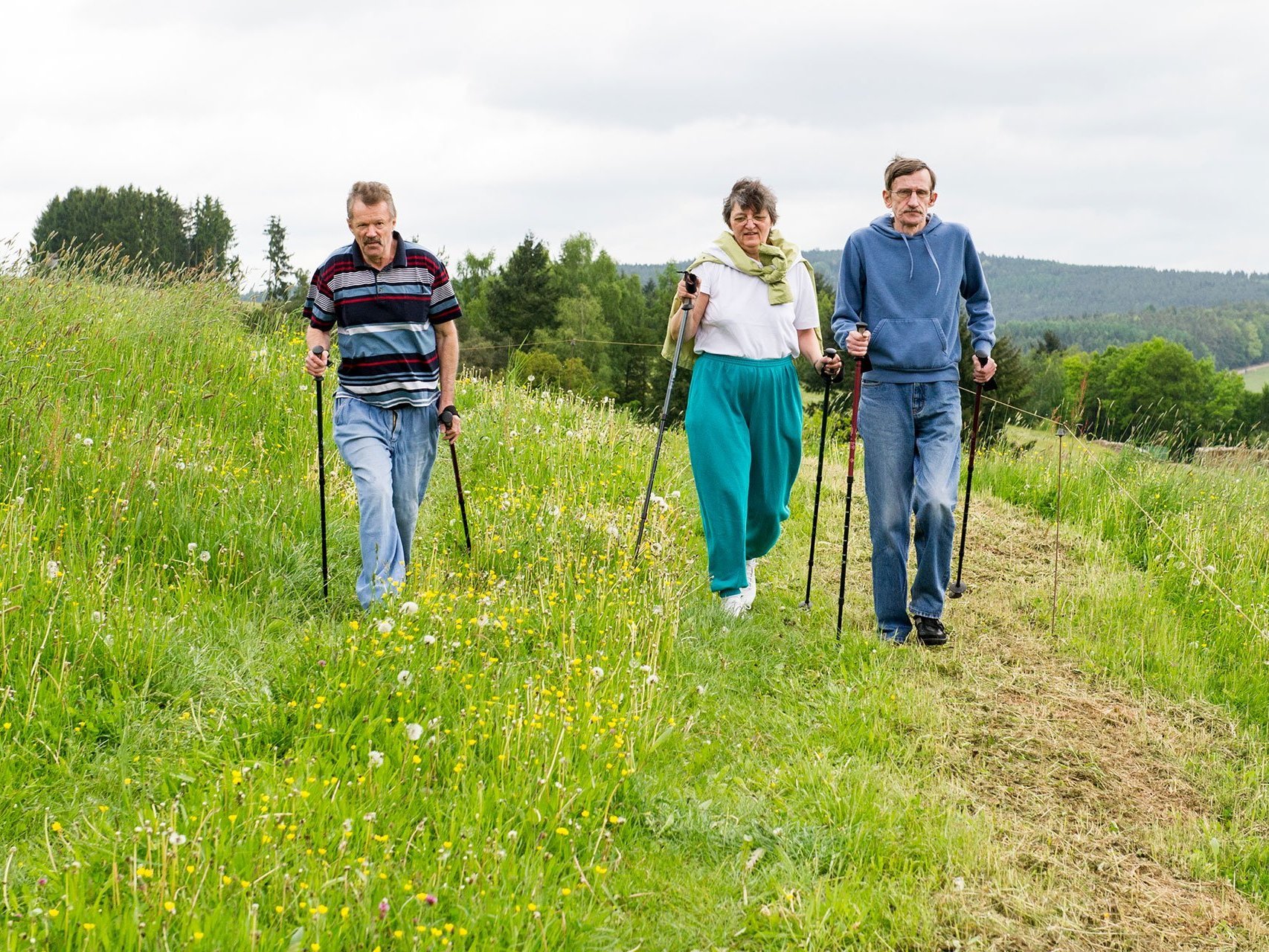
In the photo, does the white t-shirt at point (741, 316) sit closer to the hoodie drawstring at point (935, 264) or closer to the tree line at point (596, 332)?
Answer: the hoodie drawstring at point (935, 264)

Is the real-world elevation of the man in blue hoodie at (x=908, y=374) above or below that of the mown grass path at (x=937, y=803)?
above

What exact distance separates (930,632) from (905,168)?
2.62 meters

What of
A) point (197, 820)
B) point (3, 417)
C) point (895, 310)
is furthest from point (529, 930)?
point (3, 417)

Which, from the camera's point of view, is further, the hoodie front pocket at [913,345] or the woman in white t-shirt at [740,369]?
the woman in white t-shirt at [740,369]

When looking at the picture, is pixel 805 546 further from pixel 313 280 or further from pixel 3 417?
pixel 3 417

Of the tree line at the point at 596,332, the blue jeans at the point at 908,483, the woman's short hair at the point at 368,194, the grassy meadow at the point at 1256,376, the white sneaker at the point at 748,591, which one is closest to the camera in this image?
the woman's short hair at the point at 368,194

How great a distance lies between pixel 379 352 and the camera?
5.46 meters

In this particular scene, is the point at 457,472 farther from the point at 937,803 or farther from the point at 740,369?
the point at 937,803

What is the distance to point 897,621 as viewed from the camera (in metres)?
6.02

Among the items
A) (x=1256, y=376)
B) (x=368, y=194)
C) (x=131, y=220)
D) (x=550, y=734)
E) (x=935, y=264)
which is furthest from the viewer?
(x=1256, y=376)

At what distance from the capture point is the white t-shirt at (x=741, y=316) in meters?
6.13

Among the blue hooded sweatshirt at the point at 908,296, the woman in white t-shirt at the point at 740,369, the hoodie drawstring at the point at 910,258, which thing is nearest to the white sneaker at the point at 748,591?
the woman in white t-shirt at the point at 740,369

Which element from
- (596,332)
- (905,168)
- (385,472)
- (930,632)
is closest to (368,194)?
(385,472)

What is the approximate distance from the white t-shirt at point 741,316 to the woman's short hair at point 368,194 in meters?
1.86
